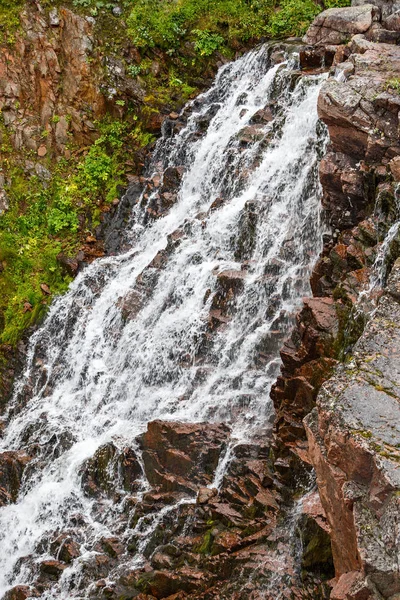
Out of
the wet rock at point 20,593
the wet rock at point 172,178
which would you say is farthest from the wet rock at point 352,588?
the wet rock at point 172,178

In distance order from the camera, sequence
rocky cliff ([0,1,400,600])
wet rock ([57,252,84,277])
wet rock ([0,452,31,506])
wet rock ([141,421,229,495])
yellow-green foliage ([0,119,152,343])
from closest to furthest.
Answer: rocky cliff ([0,1,400,600])
wet rock ([141,421,229,495])
wet rock ([0,452,31,506])
wet rock ([57,252,84,277])
yellow-green foliage ([0,119,152,343])

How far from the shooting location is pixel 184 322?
47.5 ft

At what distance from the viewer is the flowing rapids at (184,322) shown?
1302cm

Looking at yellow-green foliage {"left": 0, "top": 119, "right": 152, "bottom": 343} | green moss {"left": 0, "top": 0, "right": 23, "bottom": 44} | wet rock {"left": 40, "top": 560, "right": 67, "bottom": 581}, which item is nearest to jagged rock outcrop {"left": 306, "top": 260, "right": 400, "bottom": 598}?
wet rock {"left": 40, "top": 560, "right": 67, "bottom": 581}

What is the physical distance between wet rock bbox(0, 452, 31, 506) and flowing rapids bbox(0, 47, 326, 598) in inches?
7.5

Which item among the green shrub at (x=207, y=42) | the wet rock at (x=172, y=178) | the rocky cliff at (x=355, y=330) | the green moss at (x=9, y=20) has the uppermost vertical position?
the green shrub at (x=207, y=42)

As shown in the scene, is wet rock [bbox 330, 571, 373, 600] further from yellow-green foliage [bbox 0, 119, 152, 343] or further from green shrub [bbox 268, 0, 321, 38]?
green shrub [bbox 268, 0, 321, 38]

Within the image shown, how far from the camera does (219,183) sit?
1680 centimetres

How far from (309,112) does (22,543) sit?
1114 cm

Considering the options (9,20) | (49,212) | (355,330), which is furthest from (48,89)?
(355,330)

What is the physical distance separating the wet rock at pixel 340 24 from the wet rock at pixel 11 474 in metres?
12.8

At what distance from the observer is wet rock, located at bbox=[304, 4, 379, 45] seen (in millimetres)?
17484

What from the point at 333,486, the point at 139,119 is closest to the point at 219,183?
the point at 139,119

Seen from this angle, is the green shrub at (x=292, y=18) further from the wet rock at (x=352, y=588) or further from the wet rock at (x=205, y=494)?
the wet rock at (x=352, y=588)
